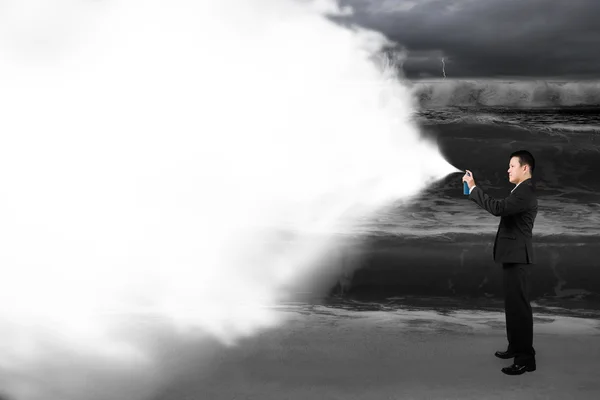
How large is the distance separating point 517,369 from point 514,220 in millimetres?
893

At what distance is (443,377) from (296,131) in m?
8.55

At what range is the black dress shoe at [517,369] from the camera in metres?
3.75

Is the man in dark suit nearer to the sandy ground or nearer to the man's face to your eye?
the man's face

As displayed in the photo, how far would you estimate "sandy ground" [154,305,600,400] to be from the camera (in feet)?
11.7

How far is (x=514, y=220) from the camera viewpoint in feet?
12.3

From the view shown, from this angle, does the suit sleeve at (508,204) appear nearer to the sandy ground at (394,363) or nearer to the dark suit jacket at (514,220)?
the dark suit jacket at (514,220)

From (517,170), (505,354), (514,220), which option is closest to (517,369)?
(505,354)

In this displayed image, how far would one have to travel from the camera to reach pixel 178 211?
927 centimetres

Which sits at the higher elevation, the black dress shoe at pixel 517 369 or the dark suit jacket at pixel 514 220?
the dark suit jacket at pixel 514 220

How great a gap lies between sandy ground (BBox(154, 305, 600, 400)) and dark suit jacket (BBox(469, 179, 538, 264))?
733 mm

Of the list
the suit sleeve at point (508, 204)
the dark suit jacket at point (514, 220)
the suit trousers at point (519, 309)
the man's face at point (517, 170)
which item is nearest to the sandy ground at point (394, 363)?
the suit trousers at point (519, 309)

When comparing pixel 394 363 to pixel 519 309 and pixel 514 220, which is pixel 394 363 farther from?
pixel 514 220

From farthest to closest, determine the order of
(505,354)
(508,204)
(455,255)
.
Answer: (455,255)
(505,354)
(508,204)

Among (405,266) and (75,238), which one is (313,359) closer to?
(405,266)
